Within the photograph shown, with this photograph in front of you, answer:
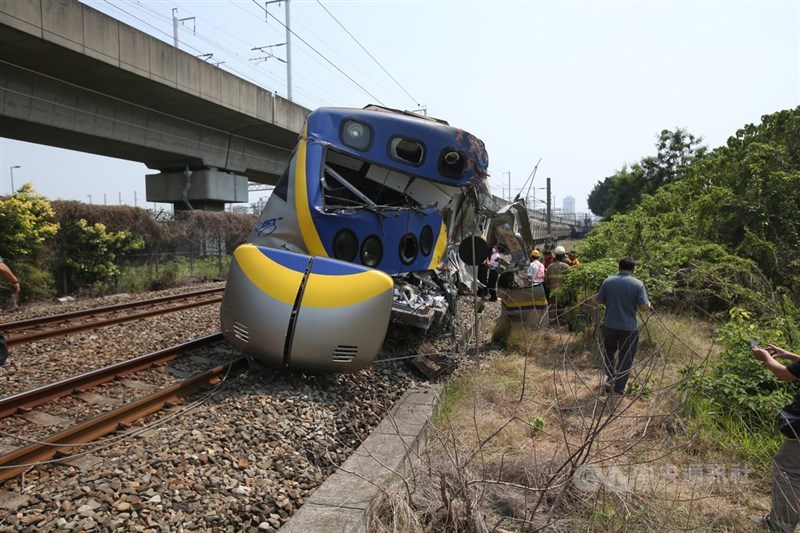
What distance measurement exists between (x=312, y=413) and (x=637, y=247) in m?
8.93

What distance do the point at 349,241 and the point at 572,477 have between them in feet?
14.9

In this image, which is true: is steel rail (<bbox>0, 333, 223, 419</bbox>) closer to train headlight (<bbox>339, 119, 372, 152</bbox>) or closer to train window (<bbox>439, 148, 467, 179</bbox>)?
train headlight (<bbox>339, 119, 372, 152</bbox>)

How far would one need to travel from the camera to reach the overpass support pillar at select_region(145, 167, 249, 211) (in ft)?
81.9

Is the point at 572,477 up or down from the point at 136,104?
down

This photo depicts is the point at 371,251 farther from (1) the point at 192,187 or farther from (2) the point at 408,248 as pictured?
(1) the point at 192,187

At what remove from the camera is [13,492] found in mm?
3621

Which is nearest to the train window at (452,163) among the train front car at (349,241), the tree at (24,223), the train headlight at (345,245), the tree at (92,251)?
the train front car at (349,241)

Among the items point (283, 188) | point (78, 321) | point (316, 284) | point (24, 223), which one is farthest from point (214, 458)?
point (24, 223)

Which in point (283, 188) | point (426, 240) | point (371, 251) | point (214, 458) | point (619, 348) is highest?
point (283, 188)

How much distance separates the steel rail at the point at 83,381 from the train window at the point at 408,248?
3187 mm

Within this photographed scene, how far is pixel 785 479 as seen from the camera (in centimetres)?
336

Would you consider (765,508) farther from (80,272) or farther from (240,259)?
(80,272)

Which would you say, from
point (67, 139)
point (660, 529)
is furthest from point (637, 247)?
point (67, 139)

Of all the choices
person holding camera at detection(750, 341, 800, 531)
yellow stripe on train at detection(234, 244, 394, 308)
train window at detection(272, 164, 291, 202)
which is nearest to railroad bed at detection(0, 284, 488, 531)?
yellow stripe on train at detection(234, 244, 394, 308)
